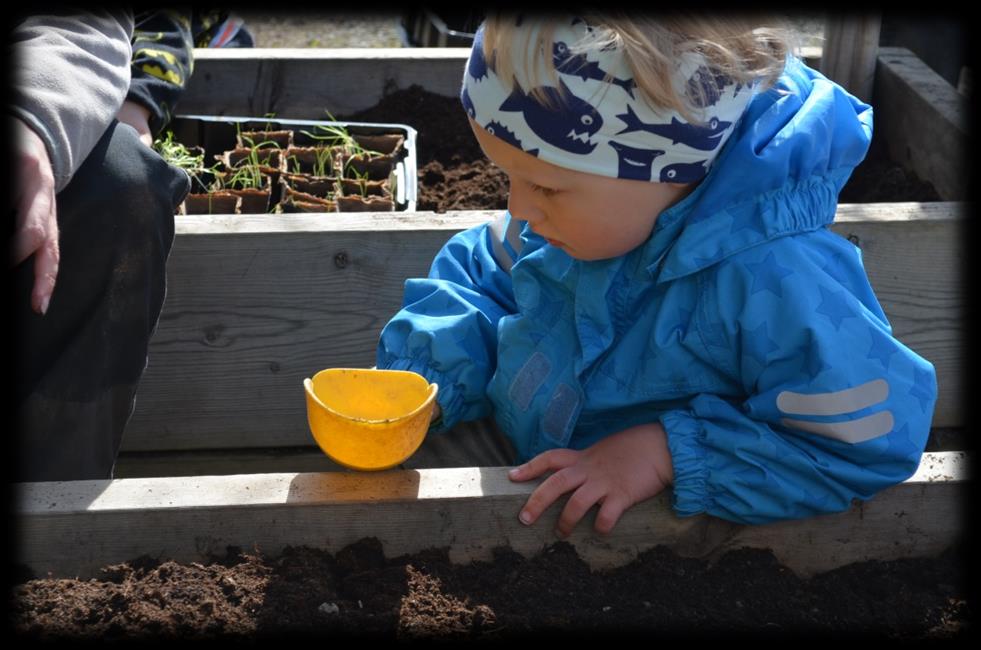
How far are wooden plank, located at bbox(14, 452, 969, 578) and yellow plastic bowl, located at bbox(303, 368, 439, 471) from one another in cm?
4

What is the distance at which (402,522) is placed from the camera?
5.47 feet

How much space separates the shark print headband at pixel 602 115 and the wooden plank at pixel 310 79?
189cm

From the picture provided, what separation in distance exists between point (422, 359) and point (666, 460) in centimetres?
50

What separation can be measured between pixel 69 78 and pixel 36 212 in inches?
13.2

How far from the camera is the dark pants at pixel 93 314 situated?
204 cm

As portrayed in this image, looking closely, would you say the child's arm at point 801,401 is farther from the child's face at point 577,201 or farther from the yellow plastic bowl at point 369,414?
the yellow plastic bowl at point 369,414

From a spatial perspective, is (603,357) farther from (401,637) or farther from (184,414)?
(184,414)

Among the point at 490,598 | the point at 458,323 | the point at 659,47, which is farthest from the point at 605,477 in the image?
the point at 659,47

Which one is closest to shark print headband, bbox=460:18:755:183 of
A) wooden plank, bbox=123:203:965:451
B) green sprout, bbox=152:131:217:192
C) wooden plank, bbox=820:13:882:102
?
wooden plank, bbox=123:203:965:451

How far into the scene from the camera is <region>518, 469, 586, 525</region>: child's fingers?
1.65 metres

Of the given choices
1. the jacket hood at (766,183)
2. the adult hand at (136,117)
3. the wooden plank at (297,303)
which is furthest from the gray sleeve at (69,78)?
the jacket hood at (766,183)

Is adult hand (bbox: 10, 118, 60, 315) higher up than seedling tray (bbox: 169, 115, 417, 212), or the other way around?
adult hand (bbox: 10, 118, 60, 315)

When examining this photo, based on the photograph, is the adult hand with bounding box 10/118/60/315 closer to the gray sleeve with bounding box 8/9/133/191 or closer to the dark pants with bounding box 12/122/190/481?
the gray sleeve with bounding box 8/9/133/191

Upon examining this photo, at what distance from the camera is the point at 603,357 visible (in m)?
1.85
